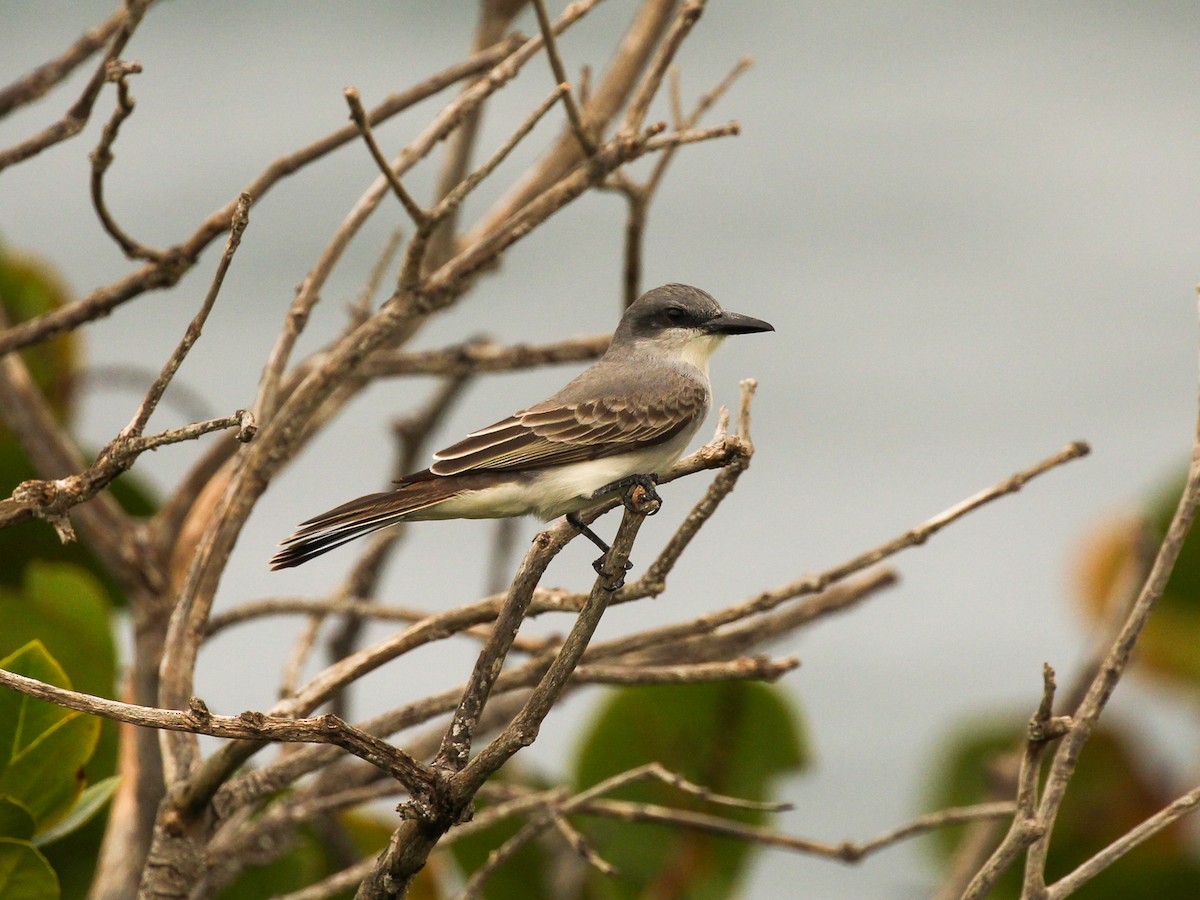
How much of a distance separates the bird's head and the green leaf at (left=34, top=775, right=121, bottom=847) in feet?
7.36

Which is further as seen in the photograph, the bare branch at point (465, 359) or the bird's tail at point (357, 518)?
the bare branch at point (465, 359)

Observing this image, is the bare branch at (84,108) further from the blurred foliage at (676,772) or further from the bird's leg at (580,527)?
the blurred foliage at (676,772)

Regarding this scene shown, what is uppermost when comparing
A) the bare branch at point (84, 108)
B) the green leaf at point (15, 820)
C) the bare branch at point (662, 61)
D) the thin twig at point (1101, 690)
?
the bare branch at point (84, 108)

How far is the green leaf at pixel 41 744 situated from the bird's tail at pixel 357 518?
0.63 m

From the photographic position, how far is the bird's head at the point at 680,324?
4.71 meters

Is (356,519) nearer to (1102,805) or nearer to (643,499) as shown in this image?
(643,499)

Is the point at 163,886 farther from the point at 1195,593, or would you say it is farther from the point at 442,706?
the point at 1195,593

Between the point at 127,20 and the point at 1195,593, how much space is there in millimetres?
4383

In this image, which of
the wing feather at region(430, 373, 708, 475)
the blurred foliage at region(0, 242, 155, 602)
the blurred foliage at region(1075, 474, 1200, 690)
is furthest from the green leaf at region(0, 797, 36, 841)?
the blurred foliage at region(1075, 474, 1200, 690)

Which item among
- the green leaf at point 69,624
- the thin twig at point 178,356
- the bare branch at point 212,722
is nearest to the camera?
the bare branch at point 212,722

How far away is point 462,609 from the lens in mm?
3045

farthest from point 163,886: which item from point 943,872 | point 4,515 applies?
point 943,872

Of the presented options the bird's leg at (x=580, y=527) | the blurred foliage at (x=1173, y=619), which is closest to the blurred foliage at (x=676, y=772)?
the bird's leg at (x=580, y=527)

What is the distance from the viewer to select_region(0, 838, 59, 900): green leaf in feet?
8.54
